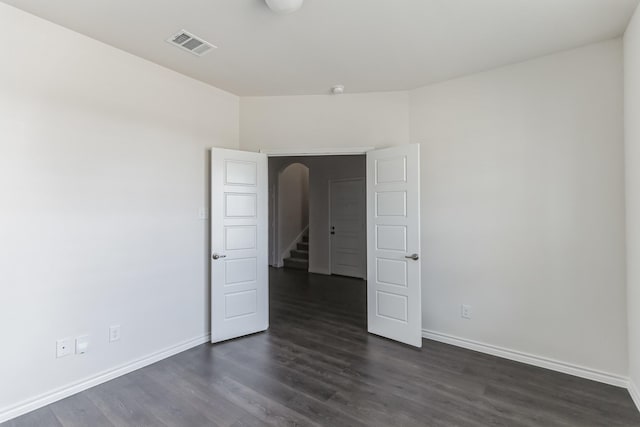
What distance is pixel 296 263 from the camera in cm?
728

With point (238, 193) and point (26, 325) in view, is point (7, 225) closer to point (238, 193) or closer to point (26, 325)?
point (26, 325)

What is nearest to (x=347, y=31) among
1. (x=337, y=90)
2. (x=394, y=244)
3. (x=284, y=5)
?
(x=284, y=5)

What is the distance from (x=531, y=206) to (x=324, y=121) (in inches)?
88.8

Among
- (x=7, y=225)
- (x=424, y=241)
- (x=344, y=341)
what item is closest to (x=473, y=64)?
(x=424, y=241)

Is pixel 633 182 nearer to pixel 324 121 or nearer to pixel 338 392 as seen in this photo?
pixel 338 392

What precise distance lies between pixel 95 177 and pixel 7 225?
24.5 inches

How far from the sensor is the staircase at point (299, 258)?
716cm

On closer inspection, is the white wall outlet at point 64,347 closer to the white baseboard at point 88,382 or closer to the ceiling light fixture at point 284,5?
the white baseboard at point 88,382

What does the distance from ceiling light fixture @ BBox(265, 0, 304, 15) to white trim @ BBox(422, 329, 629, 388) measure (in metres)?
3.20

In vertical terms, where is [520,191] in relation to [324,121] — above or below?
below

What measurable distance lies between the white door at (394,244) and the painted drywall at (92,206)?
184cm

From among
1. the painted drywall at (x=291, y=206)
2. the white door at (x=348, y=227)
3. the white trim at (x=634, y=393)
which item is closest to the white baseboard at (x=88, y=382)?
the white trim at (x=634, y=393)

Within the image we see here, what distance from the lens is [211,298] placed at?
317cm

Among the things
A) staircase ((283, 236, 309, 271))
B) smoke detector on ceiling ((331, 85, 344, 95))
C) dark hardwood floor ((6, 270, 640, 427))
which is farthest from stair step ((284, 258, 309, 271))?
smoke detector on ceiling ((331, 85, 344, 95))
